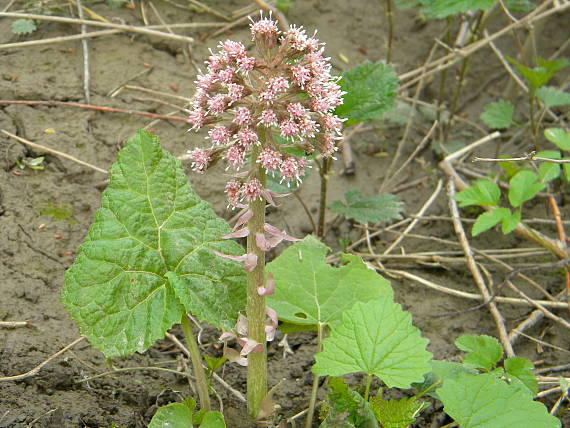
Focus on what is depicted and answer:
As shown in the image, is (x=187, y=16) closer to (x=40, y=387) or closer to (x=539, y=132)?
(x=539, y=132)

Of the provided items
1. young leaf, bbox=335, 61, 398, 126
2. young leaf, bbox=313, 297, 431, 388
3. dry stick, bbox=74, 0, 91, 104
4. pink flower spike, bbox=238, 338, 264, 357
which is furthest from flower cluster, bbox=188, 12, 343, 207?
dry stick, bbox=74, 0, 91, 104

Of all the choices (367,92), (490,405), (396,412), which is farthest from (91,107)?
(490,405)

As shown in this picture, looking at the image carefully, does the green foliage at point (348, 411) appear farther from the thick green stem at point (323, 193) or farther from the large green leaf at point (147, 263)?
the thick green stem at point (323, 193)

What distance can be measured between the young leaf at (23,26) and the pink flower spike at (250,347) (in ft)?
8.72

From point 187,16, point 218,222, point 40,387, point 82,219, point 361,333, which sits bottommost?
point 40,387

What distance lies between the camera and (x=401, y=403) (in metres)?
2.24

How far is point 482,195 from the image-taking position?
3.14 m

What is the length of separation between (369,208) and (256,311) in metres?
1.32

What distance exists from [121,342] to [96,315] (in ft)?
0.41

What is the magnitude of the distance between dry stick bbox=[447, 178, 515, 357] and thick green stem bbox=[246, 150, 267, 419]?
1165mm

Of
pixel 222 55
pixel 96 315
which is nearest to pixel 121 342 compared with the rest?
pixel 96 315

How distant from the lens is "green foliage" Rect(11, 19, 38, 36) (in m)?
3.85

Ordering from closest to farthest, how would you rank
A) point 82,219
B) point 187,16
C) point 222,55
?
point 222,55, point 82,219, point 187,16

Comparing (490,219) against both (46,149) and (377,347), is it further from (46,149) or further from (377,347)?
(46,149)
